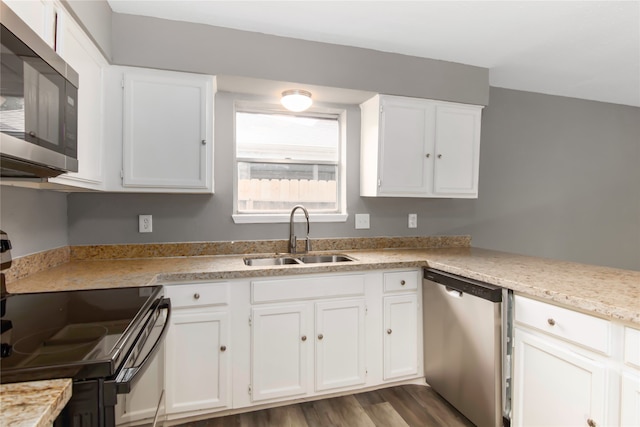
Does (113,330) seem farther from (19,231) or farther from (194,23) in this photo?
(194,23)

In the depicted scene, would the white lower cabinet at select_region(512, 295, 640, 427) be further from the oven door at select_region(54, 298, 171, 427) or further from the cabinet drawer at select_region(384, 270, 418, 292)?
the oven door at select_region(54, 298, 171, 427)

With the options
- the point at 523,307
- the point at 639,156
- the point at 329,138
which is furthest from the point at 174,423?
the point at 639,156

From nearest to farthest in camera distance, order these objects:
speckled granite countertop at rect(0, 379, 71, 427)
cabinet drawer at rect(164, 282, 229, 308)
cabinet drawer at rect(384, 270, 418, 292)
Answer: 1. speckled granite countertop at rect(0, 379, 71, 427)
2. cabinet drawer at rect(164, 282, 229, 308)
3. cabinet drawer at rect(384, 270, 418, 292)

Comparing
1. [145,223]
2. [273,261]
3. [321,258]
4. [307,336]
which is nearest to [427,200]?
[321,258]

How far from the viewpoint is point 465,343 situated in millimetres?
1887

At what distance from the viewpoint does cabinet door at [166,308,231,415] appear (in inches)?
71.2

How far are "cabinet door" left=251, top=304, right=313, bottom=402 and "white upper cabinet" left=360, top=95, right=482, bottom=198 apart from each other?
1096mm

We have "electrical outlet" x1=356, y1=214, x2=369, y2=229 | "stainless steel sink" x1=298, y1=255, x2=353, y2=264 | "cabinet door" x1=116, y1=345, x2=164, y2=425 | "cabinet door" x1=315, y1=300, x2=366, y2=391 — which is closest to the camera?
"cabinet door" x1=116, y1=345, x2=164, y2=425

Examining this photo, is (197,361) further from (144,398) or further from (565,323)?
(565,323)

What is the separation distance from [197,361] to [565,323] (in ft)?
5.89

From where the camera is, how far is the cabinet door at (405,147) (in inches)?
97.0

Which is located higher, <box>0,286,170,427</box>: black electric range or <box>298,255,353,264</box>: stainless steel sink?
<box>298,255,353,264</box>: stainless steel sink

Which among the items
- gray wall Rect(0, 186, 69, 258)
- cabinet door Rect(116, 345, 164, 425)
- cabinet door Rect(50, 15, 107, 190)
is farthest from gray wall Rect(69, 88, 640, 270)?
cabinet door Rect(116, 345, 164, 425)

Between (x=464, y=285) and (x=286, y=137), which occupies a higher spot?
(x=286, y=137)
